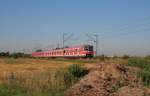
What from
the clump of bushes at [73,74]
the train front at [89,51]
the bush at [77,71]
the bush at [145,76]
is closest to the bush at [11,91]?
the clump of bushes at [73,74]

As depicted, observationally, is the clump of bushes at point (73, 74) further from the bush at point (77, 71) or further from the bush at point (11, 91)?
the bush at point (11, 91)

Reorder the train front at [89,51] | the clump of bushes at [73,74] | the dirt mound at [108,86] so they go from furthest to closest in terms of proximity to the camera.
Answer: the train front at [89,51] → the clump of bushes at [73,74] → the dirt mound at [108,86]

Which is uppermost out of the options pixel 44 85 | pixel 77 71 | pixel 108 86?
pixel 77 71

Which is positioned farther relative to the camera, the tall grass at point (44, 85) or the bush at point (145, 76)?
the bush at point (145, 76)

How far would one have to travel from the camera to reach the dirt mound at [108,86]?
11.0 meters

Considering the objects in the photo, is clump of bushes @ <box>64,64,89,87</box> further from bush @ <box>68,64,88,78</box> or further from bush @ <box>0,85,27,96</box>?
bush @ <box>0,85,27,96</box>

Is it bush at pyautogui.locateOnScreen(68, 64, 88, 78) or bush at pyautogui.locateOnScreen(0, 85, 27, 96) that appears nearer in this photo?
bush at pyautogui.locateOnScreen(0, 85, 27, 96)

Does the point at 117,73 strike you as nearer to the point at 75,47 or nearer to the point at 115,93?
the point at 115,93

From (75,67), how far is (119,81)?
471cm

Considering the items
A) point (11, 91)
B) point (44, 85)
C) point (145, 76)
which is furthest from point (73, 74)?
point (11, 91)

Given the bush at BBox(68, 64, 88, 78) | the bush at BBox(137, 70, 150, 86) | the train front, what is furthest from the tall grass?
the train front

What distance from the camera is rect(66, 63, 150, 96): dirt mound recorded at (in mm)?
11014

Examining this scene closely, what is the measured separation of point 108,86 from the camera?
12.2m

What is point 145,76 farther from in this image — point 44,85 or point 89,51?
point 89,51
